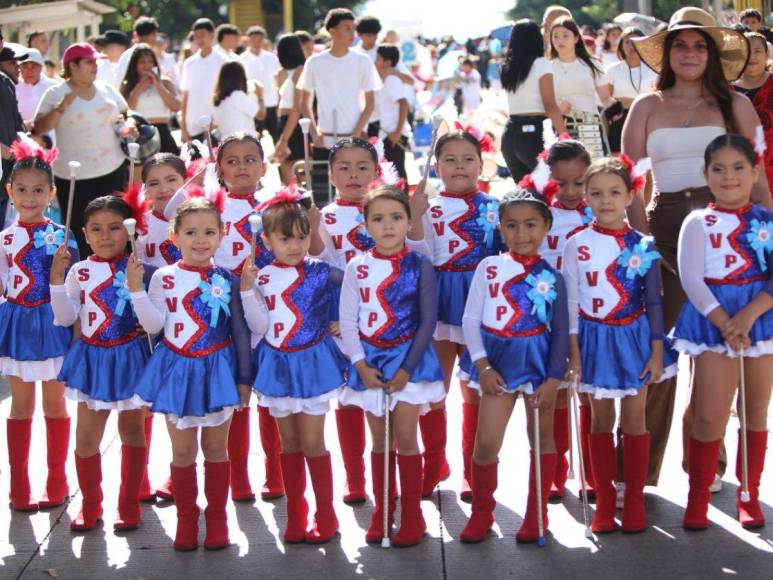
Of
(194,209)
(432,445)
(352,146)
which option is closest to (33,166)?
(194,209)

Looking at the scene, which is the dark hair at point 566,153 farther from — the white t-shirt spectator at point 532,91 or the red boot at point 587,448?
the white t-shirt spectator at point 532,91

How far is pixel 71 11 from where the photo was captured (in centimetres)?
1647

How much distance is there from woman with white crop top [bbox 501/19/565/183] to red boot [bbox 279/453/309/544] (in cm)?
441

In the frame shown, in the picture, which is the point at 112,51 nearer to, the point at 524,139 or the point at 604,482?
the point at 524,139

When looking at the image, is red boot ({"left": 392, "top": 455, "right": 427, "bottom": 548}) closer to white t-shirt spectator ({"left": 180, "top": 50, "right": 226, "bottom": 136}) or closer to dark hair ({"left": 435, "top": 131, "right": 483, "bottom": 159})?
dark hair ({"left": 435, "top": 131, "right": 483, "bottom": 159})

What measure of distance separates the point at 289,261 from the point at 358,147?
85 centimetres

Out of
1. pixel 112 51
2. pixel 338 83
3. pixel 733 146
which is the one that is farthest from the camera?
pixel 112 51

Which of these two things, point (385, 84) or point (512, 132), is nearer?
point (512, 132)

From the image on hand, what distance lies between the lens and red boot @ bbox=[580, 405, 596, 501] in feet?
16.7

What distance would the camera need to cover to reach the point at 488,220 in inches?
204

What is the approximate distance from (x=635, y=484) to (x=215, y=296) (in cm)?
173

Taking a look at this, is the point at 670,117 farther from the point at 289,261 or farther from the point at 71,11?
the point at 71,11

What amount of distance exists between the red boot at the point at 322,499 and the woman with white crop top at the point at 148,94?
6.50m

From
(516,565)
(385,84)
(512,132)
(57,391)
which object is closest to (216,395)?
(57,391)
